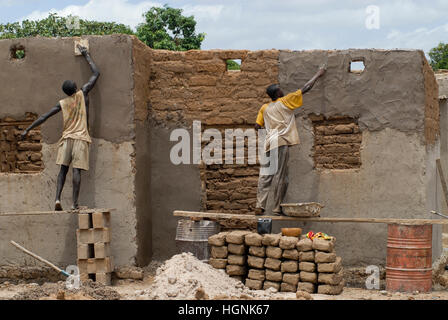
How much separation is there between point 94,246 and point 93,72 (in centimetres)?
225

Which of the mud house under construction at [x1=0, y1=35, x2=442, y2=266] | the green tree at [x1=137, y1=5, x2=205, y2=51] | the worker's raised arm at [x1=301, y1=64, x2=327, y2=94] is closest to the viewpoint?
the worker's raised arm at [x1=301, y1=64, x2=327, y2=94]

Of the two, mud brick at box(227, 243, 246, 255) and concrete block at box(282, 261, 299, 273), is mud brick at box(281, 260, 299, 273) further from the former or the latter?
mud brick at box(227, 243, 246, 255)

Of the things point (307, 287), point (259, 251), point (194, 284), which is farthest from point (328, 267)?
point (194, 284)

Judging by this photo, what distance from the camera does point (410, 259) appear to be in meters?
Result: 7.49

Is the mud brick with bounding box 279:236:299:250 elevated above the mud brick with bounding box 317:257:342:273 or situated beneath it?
elevated above

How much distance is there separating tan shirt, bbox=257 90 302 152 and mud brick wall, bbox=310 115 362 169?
0.56 metres

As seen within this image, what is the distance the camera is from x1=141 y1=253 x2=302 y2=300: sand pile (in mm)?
6771

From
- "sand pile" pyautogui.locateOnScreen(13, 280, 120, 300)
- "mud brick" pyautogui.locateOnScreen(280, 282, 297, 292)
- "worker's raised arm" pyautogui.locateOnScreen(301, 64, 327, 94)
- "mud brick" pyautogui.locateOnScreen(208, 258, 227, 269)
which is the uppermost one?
"worker's raised arm" pyautogui.locateOnScreen(301, 64, 327, 94)

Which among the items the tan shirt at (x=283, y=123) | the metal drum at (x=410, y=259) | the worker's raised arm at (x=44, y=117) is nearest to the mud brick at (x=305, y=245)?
the metal drum at (x=410, y=259)

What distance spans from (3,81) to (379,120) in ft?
16.7

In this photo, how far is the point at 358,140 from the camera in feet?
27.7

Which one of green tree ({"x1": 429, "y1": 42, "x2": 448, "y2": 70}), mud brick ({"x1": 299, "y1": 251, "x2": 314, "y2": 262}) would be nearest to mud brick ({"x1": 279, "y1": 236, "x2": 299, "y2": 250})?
mud brick ({"x1": 299, "y1": 251, "x2": 314, "y2": 262})

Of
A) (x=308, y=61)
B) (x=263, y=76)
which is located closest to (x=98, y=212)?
(x=263, y=76)

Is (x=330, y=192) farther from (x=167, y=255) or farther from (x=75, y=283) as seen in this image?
(x=75, y=283)
